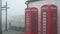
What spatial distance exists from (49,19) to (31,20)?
518 mm

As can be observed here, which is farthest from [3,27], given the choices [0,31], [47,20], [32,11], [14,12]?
[47,20]

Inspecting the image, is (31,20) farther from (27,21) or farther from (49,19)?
(49,19)

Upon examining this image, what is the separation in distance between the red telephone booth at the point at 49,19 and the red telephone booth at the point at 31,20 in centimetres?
31

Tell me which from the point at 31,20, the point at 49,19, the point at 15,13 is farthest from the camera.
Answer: the point at 15,13

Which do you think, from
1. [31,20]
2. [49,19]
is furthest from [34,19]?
[49,19]

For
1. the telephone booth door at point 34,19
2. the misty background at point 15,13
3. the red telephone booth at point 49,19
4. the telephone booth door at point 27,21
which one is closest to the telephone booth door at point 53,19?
the red telephone booth at point 49,19

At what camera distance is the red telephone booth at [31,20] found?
4414 mm

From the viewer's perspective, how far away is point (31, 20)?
442 centimetres

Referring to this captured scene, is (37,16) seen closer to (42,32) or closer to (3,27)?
(42,32)

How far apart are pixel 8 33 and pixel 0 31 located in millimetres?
235

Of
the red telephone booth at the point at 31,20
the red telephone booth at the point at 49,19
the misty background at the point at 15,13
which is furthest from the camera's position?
the misty background at the point at 15,13

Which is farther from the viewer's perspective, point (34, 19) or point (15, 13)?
point (15, 13)

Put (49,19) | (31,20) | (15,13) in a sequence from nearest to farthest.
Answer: (49,19)
(31,20)
(15,13)

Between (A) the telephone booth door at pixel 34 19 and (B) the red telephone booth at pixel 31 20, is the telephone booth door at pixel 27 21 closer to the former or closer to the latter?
(B) the red telephone booth at pixel 31 20
